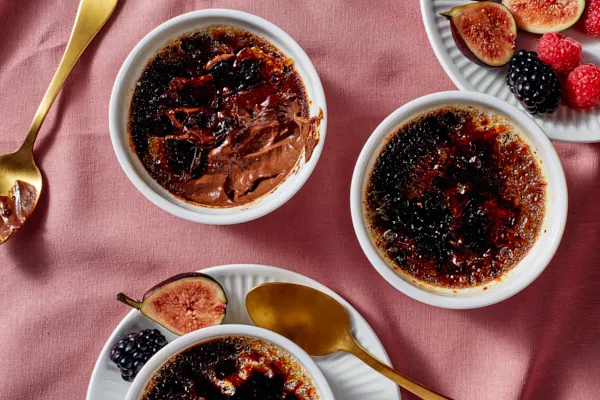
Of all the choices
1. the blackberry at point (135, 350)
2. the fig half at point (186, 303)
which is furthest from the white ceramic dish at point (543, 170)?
the blackberry at point (135, 350)

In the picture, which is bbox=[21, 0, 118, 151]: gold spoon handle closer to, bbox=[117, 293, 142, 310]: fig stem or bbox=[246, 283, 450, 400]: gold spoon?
bbox=[117, 293, 142, 310]: fig stem

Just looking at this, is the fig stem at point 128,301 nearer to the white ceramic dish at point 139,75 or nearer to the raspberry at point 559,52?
the white ceramic dish at point 139,75

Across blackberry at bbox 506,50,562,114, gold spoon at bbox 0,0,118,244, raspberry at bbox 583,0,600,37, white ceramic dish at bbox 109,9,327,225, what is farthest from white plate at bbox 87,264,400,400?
raspberry at bbox 583,0,600,37

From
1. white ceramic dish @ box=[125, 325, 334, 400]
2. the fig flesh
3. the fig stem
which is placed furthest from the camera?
the fig flesh

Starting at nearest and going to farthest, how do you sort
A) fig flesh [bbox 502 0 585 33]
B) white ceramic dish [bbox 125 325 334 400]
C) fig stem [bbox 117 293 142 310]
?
white ceramic dish [bbox 125 325 334 400] < fig stem [bbox 117 293 142 310] < fig flesh [bbox 502 0 585 33]

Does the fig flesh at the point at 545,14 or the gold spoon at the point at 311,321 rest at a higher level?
the fig flesh at the point at 545,14

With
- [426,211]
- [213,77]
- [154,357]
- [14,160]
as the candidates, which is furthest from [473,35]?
[14,160]

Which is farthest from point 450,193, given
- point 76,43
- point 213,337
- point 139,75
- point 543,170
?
point 76,43

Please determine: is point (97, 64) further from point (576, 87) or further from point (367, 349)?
point (576, 87)
